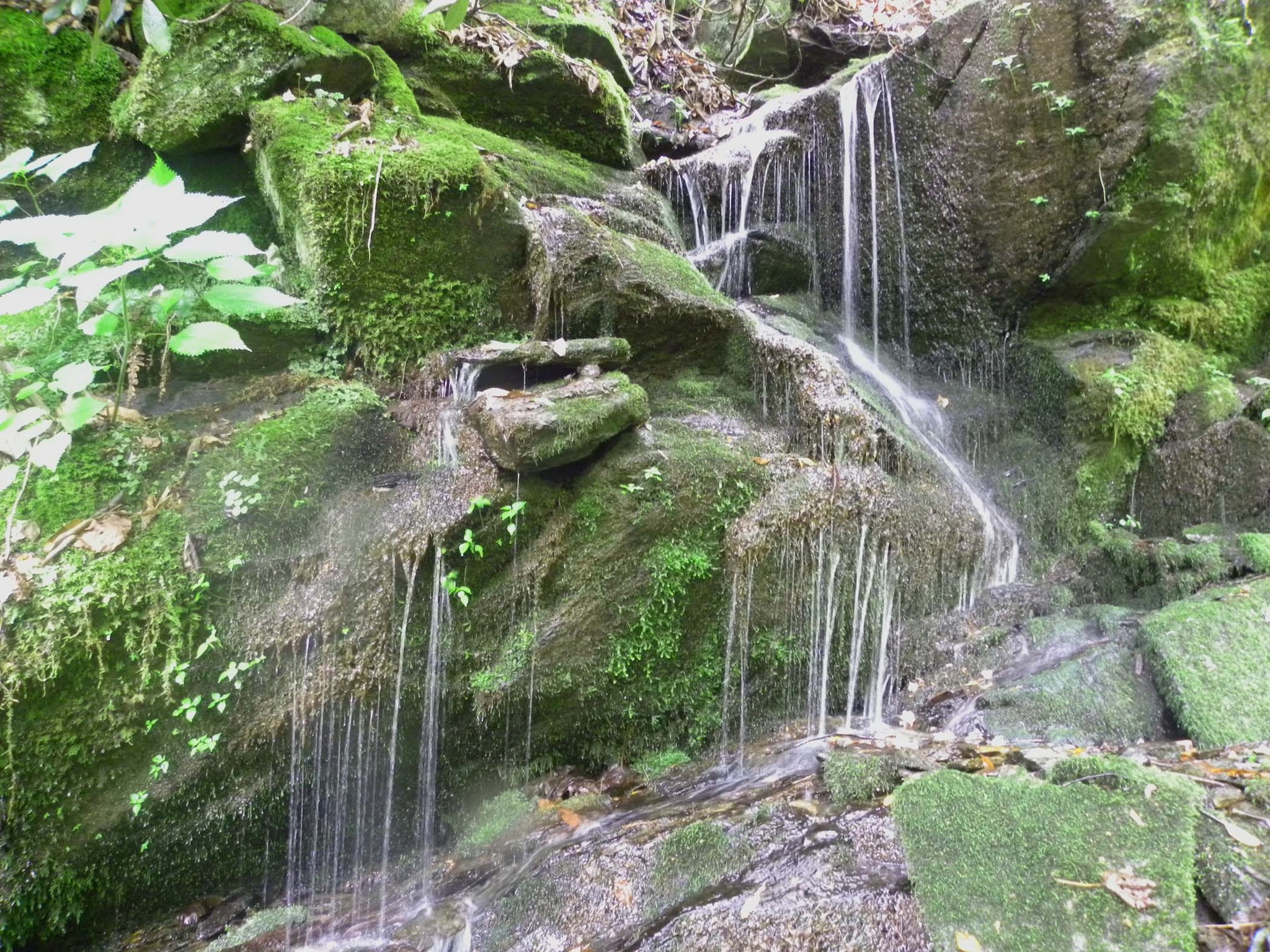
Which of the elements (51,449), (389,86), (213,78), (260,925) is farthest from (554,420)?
(389,86)

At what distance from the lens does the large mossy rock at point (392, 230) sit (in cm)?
423

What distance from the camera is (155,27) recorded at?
2.20m

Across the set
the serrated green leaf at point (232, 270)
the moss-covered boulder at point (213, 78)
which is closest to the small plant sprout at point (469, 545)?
the serrated green leaf at point (232, 270)

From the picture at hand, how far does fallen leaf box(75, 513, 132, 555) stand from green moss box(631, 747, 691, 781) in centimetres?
290

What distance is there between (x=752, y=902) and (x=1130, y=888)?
1.09m

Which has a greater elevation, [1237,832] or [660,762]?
[1237,832]

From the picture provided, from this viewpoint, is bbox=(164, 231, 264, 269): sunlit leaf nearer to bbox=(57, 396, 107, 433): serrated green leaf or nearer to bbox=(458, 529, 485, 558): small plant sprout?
bbox=(57, 396, 107, 433): serrated green leaf

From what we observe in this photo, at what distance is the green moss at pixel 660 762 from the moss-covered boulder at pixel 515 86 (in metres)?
5.89

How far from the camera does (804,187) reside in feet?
23.9

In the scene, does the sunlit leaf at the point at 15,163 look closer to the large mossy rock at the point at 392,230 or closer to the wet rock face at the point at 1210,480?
the large mossy rock at the point at 392,230

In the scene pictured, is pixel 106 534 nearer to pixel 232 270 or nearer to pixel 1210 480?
pixel 232 270

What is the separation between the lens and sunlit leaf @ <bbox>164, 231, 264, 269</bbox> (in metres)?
2.39

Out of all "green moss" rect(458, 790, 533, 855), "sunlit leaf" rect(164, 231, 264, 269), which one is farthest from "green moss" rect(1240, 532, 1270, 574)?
"sunlit leaf" rect(164, 231, 264, 269)

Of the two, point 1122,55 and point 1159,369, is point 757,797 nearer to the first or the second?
point 1159,369
